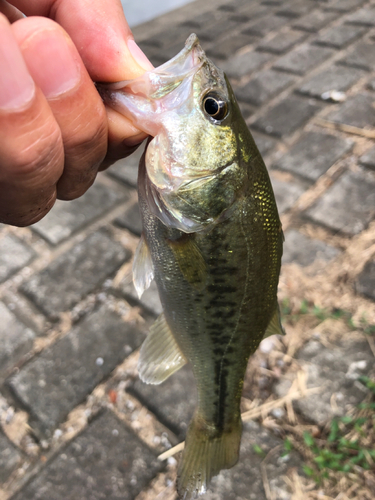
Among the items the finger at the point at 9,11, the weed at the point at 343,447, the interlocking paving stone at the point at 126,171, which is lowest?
the weed at the point at 343,447

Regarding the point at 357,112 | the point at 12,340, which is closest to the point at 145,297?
the point at 12,340

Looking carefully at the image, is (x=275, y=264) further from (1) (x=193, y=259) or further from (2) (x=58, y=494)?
(2) (x=58, y=494)

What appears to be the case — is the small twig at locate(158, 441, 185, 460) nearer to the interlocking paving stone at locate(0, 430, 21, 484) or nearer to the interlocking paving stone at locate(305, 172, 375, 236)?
the interlocking paving stone at locate(0, 430, 21, 484)

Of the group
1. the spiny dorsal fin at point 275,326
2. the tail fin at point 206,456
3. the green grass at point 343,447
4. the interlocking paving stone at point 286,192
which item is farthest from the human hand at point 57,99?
the interlocking paving stone at point 286,192

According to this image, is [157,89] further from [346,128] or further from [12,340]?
[346,128]

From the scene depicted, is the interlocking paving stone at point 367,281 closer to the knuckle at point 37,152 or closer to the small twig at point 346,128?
the small twig at point 346,128

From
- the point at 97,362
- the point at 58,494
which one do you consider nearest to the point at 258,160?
the point at 97,362
